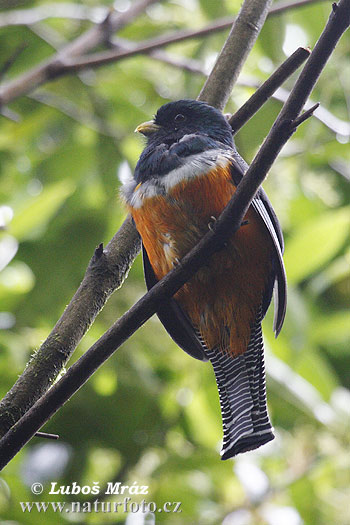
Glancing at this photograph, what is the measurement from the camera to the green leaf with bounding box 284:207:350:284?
2.87 m

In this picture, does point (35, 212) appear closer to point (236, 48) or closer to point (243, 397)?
point (236, 48)

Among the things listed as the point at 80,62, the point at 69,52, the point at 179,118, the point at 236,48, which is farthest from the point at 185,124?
the point at 69,52

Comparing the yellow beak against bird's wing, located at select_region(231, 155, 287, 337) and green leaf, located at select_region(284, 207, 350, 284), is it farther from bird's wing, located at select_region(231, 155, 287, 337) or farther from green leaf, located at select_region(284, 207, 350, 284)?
green leaf, located at select_region(284, 207, 350, 284)

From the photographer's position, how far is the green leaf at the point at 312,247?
287 centimetres

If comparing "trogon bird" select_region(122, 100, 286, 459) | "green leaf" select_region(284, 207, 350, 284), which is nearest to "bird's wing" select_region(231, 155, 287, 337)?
"trogon bird" select_region(122, 100, 286, 459)

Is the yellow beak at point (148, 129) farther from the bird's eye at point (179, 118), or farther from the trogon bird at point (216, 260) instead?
the trogon bird at point (216, 260)

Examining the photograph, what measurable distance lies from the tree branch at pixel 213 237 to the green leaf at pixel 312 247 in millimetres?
1437

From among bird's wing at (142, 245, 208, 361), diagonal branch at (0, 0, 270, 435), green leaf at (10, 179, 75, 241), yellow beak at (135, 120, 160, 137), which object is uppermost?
yellow beak at (135, 120, 160, 137)

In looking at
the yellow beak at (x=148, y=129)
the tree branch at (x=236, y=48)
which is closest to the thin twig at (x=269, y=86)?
the tree branch at (x=236, y=48)

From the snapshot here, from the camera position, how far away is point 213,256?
86.6 inches

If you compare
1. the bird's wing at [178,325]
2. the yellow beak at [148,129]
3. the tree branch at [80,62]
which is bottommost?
Result: the bird's wing at [178,325]

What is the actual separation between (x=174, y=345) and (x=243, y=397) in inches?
32.2

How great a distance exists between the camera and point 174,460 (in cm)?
270

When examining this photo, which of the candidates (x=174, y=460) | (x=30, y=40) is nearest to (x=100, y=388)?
(x=174, y=460)
